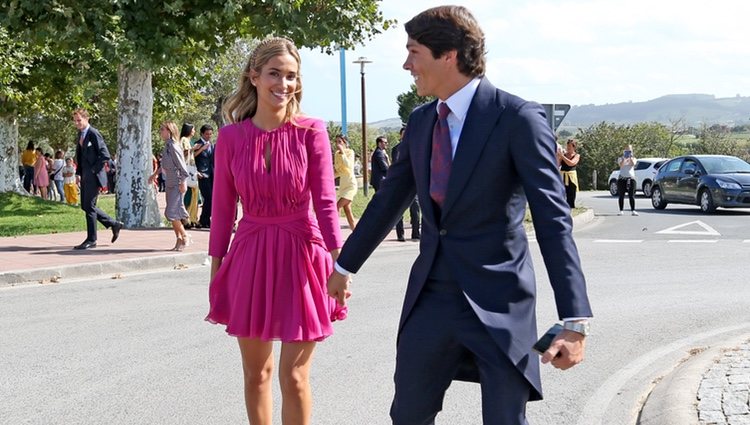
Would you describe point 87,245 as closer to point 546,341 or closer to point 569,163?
point 569,163

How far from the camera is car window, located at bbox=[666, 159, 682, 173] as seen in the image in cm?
2532

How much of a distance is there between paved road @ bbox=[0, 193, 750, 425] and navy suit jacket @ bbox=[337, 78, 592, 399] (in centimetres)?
235

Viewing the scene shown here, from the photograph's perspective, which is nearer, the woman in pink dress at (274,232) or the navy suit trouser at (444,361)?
the navy suit trouser at (444,361)

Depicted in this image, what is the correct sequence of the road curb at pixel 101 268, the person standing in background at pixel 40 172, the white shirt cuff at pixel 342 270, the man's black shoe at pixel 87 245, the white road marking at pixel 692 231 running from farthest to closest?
1. the person standing in background at pixel 40 172
2. the white road marking at pixel 692 231
3. the man's black shoe at pixel 87 245
4. the road curb at pixel 101 268
5. the white shirt cuff at pixel 342 270

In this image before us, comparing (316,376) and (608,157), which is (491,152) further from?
(608,157)

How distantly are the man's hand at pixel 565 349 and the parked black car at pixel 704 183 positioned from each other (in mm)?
20896

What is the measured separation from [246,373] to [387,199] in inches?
47.8

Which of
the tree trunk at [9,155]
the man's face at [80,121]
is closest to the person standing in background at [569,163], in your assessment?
the man's face at [80,121]

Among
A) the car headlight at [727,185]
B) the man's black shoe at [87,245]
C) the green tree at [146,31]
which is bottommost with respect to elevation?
the man's black shoe at [87,245]

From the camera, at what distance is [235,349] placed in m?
7.23

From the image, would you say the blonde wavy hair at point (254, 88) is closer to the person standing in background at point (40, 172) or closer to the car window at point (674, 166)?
the car window at point (674, 166)

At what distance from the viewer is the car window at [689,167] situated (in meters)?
24.4

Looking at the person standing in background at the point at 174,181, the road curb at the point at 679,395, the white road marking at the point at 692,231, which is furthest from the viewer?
the white road marking at the point at 692,231

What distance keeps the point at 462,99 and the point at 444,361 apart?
867 millimetres
